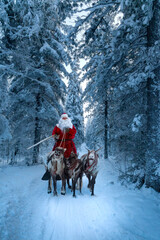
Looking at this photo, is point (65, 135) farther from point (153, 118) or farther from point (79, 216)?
point (153, 118)

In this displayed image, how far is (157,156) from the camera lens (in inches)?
189

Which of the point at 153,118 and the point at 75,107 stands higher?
the point at 75,107

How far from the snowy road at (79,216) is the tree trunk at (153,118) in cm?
60

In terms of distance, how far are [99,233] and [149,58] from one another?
16.4 ft

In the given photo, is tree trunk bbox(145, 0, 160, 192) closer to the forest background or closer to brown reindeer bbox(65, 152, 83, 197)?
the forest background

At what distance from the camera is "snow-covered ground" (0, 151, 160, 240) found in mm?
2711

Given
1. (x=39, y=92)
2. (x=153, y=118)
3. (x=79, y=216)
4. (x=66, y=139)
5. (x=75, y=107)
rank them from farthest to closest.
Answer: (x=75, y=107)
(x=39, y=92)
(x=66, y=139)
(x=153, y=118)
(x=79, y=216)

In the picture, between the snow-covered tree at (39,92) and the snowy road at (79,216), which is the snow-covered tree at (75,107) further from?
the snowy road at (79,216)

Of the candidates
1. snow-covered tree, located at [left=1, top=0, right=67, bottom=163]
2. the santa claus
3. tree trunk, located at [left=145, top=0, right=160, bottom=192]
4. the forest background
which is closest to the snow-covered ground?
tree trunk, located at [left=145, top=0, right=160, bottom=192]

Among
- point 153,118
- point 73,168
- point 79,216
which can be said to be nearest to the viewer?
point 79,216

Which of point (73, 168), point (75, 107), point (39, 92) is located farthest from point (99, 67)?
point (75, 107)

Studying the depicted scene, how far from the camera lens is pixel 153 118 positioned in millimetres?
4965

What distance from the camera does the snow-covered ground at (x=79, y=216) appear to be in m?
2.71

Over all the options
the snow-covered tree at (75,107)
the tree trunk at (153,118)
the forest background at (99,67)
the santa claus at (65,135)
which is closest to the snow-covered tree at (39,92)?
the forest background at (99,67)
